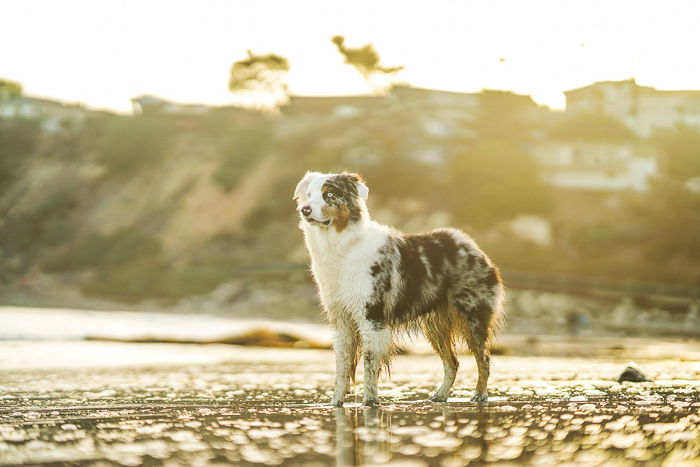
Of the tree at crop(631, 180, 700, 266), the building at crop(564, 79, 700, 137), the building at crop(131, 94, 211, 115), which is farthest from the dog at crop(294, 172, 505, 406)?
the building at crop(131, 94, 211, 115)

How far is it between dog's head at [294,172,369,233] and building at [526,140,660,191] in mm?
61762

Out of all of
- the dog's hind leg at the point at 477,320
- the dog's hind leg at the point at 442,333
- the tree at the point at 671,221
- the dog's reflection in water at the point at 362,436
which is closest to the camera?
the dog's reflection in water at the point at 362,436

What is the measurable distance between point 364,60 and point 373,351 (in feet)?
268

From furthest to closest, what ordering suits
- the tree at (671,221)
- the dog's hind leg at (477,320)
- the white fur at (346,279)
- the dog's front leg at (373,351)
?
the tree at (671,221) < the dog's hind leg at (477,320) < the white fur at (346,279) < the dog's front leg at (373,351)

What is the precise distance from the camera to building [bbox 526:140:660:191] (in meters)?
69.7

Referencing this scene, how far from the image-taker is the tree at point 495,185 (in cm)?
6394

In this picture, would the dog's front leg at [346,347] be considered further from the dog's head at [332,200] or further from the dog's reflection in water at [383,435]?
the dog's head at [332,200]

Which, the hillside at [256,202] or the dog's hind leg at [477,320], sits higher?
the hillside at [256,202]

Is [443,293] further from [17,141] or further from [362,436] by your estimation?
[17,141]

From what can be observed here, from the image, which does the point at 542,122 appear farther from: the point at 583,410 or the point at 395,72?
the point at 583,410

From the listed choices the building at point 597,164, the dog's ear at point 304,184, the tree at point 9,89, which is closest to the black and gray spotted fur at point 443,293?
the dog's ear at point 304,184

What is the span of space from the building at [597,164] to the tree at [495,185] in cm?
193

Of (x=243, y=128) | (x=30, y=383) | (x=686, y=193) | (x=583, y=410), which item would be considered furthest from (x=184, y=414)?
(x=243, y=128)

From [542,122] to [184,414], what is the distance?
71.7 meters
